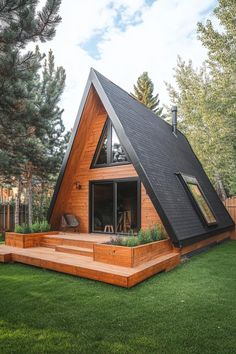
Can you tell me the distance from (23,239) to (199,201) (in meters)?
5.05

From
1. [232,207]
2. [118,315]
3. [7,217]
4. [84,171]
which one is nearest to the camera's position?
[118,315]

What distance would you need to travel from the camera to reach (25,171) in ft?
36.3

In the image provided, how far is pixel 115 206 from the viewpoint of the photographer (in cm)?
782

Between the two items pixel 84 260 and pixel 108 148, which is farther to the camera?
pixel 108 148

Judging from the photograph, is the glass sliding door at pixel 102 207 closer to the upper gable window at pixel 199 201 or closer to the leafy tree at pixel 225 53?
the upper gable window at pixel 199 201

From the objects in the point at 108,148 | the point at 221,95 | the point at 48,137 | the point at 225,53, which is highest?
the point at 225,53

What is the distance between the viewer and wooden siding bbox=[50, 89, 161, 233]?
781 centimetres

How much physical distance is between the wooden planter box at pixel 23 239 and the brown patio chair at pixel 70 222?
96 cm

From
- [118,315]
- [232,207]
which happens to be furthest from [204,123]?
[118,315]

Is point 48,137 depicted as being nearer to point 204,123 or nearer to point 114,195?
point 114,195

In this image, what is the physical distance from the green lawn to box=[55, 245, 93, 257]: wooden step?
1.01 meters

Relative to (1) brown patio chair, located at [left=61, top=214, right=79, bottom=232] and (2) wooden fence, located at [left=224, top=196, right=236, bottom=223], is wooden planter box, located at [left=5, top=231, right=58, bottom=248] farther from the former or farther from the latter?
(2) wooden fence, located at [left=224, top=196, right=236, bottom=223]

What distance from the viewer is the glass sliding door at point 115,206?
756 cm

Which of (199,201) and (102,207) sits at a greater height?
(199,201)
